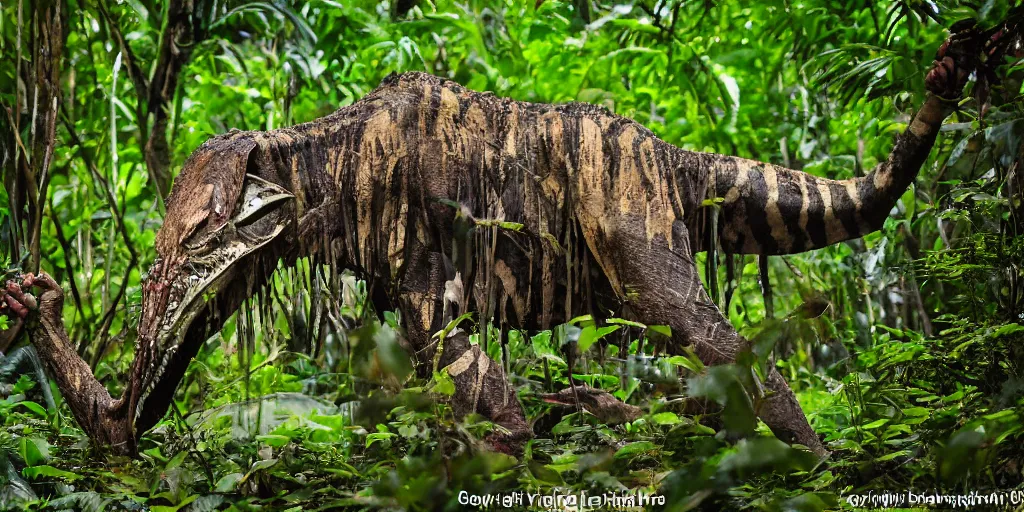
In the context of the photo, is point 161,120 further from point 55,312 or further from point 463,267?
point 463,267

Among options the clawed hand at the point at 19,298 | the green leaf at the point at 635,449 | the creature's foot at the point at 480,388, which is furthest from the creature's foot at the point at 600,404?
the clawed hand at the point at 19,298

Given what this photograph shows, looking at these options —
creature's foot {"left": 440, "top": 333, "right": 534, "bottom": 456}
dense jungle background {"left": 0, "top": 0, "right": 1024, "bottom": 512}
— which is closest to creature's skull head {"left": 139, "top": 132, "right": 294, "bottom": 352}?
dense jungle background {"left": 0, "top": 0, "right": 1024, "bottom": 512}

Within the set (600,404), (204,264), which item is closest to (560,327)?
(600,404)

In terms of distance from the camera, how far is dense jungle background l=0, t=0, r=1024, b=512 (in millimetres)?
2896

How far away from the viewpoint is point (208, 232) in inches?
151

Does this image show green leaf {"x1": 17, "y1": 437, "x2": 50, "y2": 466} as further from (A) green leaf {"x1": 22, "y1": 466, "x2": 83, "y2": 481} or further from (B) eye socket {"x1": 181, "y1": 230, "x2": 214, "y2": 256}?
(B) eye socket {"x1": 181, "y1": 230, "x2": 214, "y2": 256}

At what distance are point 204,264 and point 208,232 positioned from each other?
0.44 ft

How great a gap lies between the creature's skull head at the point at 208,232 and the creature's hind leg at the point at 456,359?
612mm

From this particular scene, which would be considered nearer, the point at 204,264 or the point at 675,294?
the point at 204,264

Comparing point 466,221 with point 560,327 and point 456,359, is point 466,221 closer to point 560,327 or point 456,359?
point 456,359

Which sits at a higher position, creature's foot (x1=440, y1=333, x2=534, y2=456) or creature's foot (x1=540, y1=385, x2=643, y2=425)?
creature's foot (x1=440, y1=333, x2=534, y2=456)

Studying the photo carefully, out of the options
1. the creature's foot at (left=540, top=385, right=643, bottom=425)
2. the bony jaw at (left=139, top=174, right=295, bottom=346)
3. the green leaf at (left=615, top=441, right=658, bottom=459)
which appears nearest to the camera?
the green leaf at (left=615, top=441, right=658, bottom=459)

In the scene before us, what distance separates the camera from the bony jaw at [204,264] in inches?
148

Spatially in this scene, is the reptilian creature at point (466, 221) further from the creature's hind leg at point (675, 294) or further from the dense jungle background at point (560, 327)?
the dense jungle background at point (560, 327)
